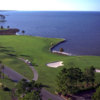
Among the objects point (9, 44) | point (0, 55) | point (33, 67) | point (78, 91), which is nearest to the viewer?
point (78, 91)

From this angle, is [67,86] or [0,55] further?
[0,55]

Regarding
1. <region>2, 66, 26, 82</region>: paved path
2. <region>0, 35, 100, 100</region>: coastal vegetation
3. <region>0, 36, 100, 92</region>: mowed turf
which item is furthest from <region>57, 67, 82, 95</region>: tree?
<region>2, 66, 26, 82</region>: paved path

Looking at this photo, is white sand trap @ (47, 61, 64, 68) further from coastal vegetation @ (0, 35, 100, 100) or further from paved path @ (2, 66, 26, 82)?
paved path @ (2, 66, 26, 82)

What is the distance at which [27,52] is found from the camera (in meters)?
→ 73.6

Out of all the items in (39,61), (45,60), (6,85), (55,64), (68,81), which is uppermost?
(68,81)

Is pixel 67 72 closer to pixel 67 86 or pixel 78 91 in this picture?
pixel 67 86

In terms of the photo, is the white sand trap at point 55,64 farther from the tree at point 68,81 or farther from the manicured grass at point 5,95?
the manicured grass at point 5,95

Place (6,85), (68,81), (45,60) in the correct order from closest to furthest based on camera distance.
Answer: (68,81), (6,85), (45,60)

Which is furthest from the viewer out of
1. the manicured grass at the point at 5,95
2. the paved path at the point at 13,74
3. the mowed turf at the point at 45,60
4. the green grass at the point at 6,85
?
the mowed turf at the point at 45,60

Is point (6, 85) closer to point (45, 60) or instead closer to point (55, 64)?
point (55, 64)

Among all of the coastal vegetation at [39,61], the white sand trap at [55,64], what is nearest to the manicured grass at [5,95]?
the coastal vegetation at [39,61]

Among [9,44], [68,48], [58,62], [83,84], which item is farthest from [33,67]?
[68,48]

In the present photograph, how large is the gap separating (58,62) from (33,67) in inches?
382

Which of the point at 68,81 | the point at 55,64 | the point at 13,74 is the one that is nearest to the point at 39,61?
the point at 55,64
